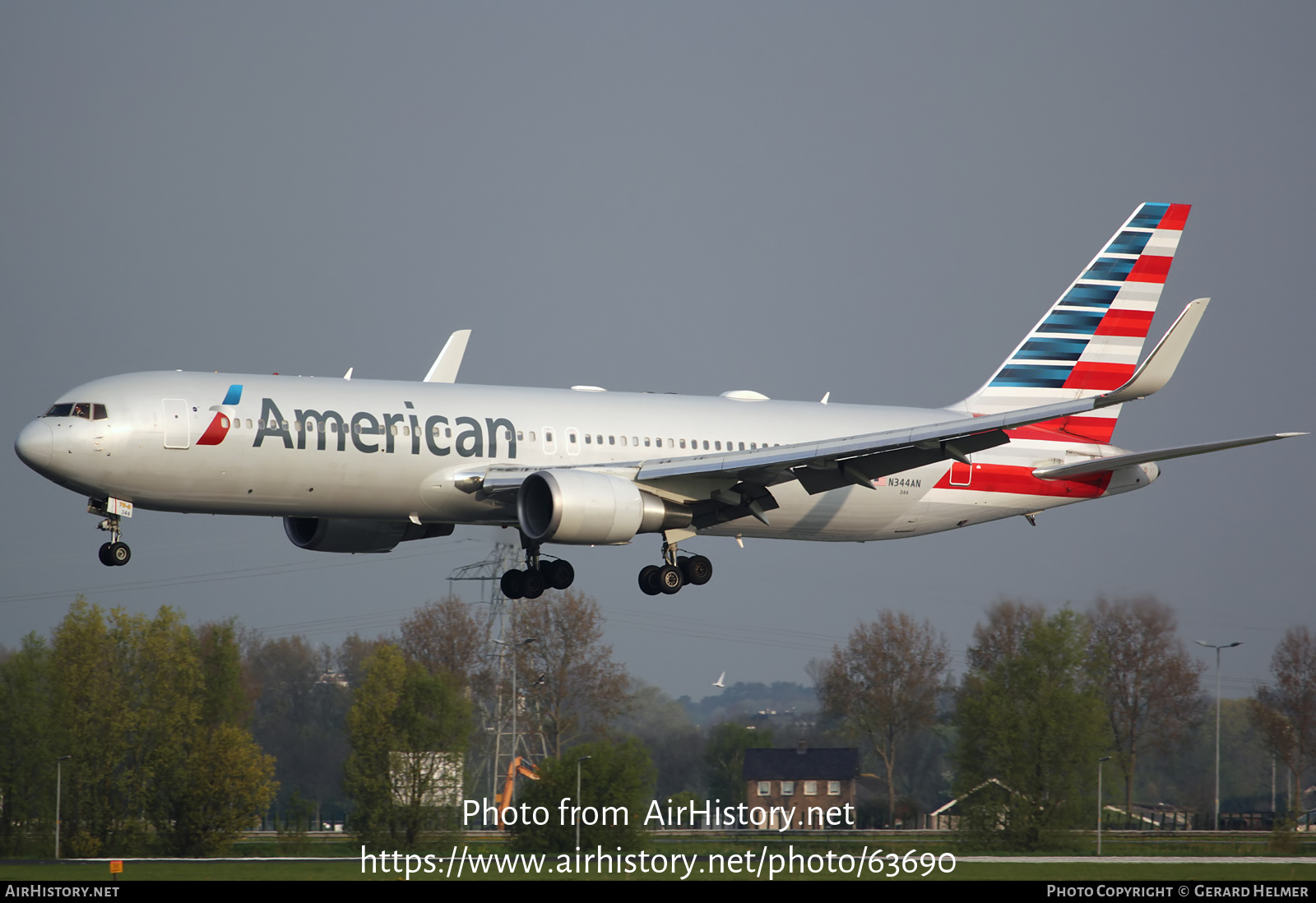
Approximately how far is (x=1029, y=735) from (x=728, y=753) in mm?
45353

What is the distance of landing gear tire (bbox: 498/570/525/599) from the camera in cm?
3991

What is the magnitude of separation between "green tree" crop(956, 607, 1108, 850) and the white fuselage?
27.5m

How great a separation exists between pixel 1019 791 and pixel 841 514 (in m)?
34.2

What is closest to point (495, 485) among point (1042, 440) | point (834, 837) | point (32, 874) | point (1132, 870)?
point (1042, 440)

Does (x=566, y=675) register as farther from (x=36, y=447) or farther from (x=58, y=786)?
(x=36, y=447)

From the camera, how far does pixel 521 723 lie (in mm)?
98875

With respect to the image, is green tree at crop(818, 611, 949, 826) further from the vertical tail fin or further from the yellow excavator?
the vertical tail fin

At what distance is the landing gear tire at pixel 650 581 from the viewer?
126 ft

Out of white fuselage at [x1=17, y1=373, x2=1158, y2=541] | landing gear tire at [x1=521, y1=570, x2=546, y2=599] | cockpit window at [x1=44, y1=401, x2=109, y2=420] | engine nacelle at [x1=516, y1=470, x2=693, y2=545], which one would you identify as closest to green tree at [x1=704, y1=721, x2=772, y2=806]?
white fuselage at [x1=17, y1=373, x2=1158, y2=541]

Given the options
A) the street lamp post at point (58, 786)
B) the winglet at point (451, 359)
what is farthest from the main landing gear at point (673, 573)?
the street lamp post at point (58, 786)

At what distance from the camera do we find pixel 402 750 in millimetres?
80812

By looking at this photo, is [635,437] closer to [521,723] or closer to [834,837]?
[834,837]

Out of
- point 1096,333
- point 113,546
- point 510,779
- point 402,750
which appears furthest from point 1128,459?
point 510,779

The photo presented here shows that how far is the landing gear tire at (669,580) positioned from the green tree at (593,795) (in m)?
33.7
